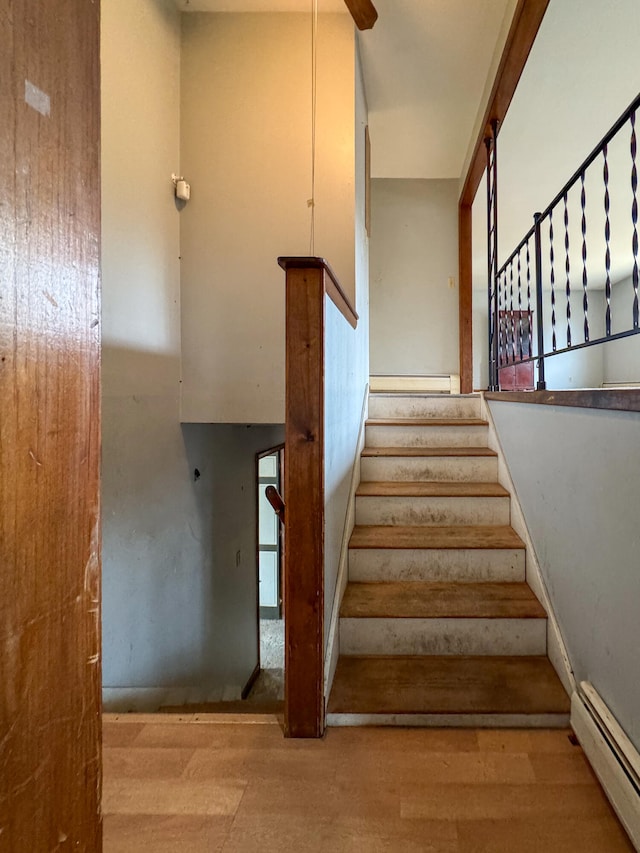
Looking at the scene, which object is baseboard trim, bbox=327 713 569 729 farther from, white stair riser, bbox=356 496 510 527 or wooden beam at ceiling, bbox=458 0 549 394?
wooden beam at ceiling, bbox=458 0 549 394

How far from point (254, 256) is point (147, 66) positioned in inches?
40.4

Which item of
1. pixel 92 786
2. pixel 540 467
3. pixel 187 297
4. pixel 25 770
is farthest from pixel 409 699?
pixel 187 297

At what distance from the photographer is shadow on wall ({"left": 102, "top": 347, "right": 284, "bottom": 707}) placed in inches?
79.9

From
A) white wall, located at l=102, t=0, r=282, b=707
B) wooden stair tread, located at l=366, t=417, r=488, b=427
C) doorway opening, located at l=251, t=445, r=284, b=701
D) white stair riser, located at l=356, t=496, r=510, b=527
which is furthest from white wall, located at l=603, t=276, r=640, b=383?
white wall, located at l=102, t=0, r=282, b=707

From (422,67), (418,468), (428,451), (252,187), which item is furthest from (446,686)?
(422,67)

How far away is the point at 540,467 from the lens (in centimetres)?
183

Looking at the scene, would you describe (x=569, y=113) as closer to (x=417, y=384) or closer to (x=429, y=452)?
(x=417, y=384)

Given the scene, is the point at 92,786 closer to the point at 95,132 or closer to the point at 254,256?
the point at 95,132

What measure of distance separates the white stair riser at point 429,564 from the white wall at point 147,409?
112 cm

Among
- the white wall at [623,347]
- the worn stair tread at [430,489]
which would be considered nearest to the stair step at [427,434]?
the worn stair tread at [430,489]

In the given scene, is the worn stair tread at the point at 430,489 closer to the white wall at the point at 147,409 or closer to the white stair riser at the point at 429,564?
the white stair riser at the point at 429,564

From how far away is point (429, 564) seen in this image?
199 cm

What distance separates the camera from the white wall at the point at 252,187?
8.15 feet

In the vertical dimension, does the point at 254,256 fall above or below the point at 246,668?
above
